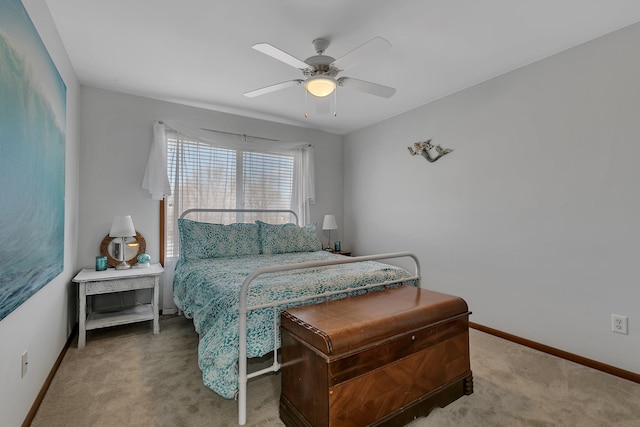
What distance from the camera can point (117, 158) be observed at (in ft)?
10.9

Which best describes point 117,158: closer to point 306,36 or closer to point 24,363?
point 24,363

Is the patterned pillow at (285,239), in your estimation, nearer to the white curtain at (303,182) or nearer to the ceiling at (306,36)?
the white curtain at (303,182)

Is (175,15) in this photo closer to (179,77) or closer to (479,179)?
(179,77)

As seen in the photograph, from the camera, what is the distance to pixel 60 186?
2.21 metres

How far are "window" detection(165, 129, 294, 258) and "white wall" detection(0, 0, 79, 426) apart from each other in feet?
2.95

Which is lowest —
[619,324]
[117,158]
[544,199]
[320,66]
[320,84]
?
[619,324]

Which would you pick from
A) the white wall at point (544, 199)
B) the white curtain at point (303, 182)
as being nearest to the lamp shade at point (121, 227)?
the white curtain at point (303, 182)

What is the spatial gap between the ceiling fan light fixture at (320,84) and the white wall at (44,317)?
1.59m

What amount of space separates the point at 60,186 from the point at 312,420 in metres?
2.30

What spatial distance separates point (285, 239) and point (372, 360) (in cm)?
223

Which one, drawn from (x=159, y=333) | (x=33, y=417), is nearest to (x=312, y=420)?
(x=33, y=417)

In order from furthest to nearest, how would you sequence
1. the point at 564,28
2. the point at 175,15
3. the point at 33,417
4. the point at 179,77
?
the point at 179,77 → the point at 564,28 → the point at 175,15 → the point at 33,417

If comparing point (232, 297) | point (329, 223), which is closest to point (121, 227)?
point (232, 297)

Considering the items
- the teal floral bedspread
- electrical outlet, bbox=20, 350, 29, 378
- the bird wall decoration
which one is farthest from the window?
electrical outlet, bbox=20, 350, 29, 378
